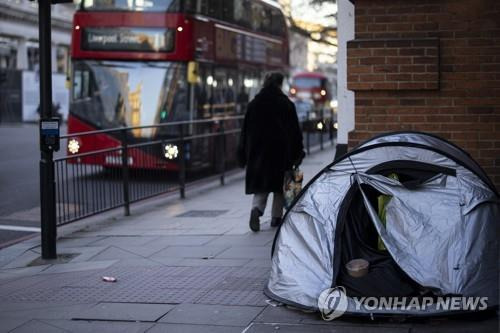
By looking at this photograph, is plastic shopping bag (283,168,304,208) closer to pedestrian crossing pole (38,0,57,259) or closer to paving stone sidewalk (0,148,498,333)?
paving stone sidewalk (0,148,498,333)

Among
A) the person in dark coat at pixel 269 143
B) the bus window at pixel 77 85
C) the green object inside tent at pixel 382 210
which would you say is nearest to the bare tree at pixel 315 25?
the bus window at pixel 77 85

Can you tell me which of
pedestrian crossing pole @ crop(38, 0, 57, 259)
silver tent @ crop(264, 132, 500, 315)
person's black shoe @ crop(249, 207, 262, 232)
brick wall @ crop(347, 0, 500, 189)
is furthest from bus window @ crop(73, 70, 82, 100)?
silver tent @ crop(264, 132, 500, 315)

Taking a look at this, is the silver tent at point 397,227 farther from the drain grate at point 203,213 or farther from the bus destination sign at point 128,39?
the bus destination sign at point 128,39

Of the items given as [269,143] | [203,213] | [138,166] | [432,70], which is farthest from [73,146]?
[432,70]

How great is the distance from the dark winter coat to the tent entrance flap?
379cm

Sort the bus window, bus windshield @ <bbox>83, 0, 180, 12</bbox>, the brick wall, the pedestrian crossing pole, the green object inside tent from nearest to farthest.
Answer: the green object inside tent → the brick wall → the pedestrian crossing pole → bus windshield @ <bbox>83, 0, 180, 12</bbox> → the bus window

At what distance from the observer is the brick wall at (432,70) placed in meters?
7.28

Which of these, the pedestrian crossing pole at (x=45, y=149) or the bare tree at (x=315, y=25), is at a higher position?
the bare tree at (x=315, y=25)

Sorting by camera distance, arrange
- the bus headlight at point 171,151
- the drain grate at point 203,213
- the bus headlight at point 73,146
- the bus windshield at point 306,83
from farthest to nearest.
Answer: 1. the bus windshield at point 306,83
2. the bus headlight at point 171,151
3. the drain grate at point 203,213
4. the bus headlight at point 73,146

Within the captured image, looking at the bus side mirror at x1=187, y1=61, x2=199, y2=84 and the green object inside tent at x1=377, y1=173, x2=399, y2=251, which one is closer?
the green object inside tent at x1=377, y1=173, x2=399, y2=251

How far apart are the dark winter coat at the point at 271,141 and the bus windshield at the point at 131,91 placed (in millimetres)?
6870

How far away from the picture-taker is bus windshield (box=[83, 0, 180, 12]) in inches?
646

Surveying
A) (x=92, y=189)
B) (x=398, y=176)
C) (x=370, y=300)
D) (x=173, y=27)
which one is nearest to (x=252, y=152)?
(x=92, y=189)

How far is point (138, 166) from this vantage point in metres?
13.0
